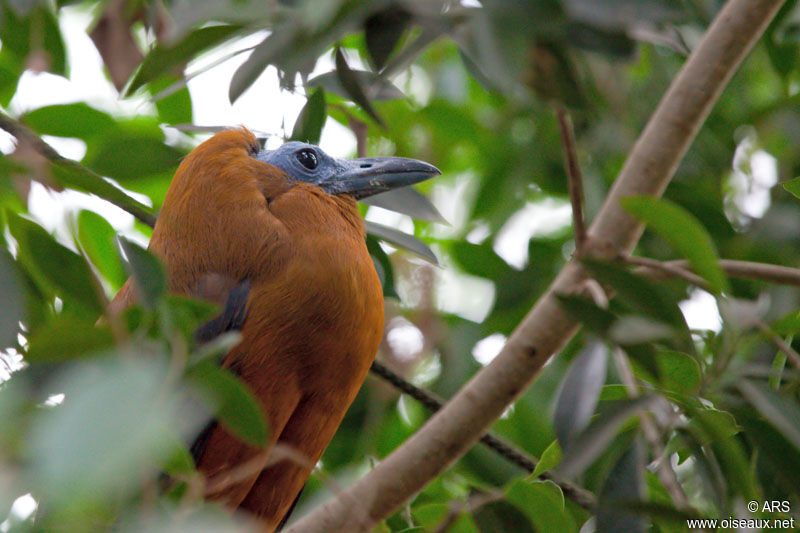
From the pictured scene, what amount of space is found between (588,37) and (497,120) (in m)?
2.02

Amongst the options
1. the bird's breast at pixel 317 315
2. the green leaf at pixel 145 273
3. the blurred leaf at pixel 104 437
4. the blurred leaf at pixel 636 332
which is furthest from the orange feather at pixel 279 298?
the blurred leaf at pixel 104 437

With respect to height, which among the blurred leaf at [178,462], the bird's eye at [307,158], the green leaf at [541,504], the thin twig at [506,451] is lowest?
the thin twig at [506,451]

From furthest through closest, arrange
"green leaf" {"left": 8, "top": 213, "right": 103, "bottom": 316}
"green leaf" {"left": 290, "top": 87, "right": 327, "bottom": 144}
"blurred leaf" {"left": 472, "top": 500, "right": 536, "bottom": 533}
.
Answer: "green leaf" {"left": 290, "top": 87, "right": 327, "bottom": 144} → "blurred leaf" {"left": 472, "top": 500, "right": 536, "bottom": 533} → "green leaf" {"left": 8, "top": 213, "right": 103, "bottom": 316}

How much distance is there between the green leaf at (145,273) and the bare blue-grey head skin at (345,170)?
1294mm

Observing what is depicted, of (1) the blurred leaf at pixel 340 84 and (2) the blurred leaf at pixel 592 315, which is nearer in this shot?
(2) the blurred leaf at pixel 592 315

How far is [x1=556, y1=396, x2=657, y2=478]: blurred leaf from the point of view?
4.09 ft

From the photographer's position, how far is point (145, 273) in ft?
4.12

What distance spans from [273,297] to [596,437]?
0.98 metres

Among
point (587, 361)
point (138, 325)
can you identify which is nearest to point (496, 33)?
point (587, 361)

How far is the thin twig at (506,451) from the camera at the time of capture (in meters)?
1.94

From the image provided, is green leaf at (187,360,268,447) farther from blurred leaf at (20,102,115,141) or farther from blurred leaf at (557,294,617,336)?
blurred leaf at (20,102,115,141)

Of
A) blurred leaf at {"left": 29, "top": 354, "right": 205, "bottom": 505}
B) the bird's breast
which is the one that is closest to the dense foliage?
blurred leaf at {"left": 29, "top": 354, "right": 205, "bottom": 505}

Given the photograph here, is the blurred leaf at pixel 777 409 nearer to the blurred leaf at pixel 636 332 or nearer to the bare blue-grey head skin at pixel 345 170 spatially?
the blurred leaf at pixel 636 332

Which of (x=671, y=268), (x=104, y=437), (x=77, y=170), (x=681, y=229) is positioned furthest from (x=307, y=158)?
(x=104, y=437)
